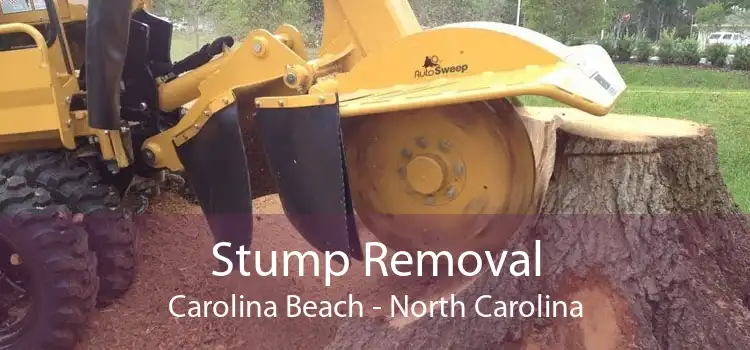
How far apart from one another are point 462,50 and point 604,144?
0.67m

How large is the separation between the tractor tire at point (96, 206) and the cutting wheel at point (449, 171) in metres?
1.18

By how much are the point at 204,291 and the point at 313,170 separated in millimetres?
1425

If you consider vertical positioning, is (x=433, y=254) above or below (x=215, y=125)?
below

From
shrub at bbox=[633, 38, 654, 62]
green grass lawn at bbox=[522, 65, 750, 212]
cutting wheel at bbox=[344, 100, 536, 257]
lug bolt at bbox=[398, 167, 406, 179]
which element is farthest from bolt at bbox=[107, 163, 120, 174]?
shrub at bbox=[633, 38, 654, 62]

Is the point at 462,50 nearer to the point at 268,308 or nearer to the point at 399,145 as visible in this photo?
the point at 399,145

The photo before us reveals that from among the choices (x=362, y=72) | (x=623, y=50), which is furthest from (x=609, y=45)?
(x=362, y=72)

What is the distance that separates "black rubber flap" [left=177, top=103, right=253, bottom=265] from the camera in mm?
2811

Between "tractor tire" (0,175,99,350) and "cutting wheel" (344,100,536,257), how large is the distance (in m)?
1.24

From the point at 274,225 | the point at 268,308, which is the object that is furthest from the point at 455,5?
the point at 268,308

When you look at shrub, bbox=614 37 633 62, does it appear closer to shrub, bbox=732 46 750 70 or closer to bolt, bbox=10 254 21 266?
shrub, bbox=732 46 750 70

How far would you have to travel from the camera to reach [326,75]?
2.99m

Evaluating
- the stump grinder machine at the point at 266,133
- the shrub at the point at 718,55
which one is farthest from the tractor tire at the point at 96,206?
the shrub at the point at 718,55

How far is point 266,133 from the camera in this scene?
2.69 m

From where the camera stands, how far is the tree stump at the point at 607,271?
2.51 m
